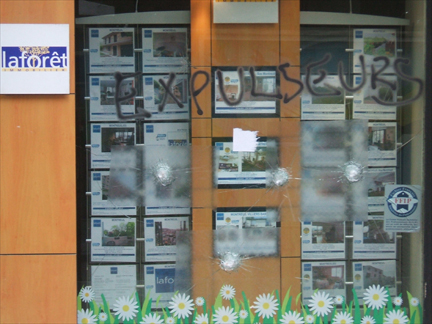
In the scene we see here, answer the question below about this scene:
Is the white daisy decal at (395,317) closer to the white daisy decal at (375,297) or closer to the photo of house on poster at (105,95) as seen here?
the white daisy decal at (375,297)

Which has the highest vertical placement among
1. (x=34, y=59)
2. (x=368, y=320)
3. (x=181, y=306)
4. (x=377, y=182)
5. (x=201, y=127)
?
(x=34, y=59)

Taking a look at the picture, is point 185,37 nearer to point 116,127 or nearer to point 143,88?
point 143,88

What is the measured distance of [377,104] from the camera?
12.8 ft

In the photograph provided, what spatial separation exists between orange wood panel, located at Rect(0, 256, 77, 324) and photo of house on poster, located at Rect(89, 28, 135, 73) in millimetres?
1366

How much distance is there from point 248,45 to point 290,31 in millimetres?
315

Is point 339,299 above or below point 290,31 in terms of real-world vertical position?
below

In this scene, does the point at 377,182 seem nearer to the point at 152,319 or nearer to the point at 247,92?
the point at 247,92

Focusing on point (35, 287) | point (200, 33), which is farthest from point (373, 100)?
point (35, 287)

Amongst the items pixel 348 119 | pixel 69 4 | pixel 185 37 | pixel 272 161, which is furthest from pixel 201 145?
pixel 69 4

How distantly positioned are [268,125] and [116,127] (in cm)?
108

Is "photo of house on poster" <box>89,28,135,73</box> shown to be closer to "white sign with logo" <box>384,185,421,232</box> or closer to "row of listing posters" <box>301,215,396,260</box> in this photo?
"row of listing posters" <box>301,215,396,260</box>

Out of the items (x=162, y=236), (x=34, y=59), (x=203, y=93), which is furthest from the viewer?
(x=162, y=236)

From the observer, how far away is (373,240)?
13.1 ft

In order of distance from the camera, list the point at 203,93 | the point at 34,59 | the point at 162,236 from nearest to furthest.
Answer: the point at 34,59
the point at 203,93
the point at 162,236
